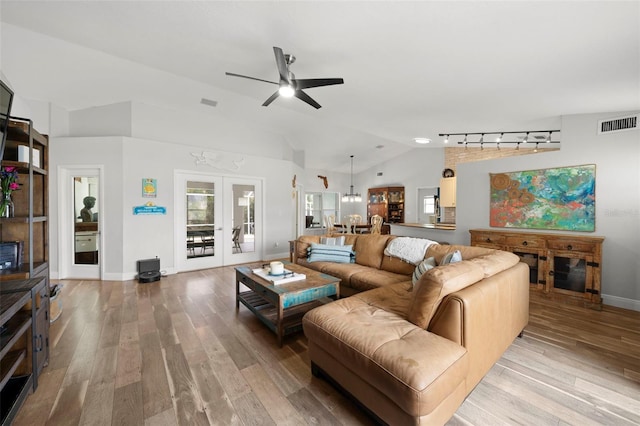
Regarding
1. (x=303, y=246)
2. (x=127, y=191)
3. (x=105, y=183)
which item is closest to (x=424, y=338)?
(x=303, y=246)

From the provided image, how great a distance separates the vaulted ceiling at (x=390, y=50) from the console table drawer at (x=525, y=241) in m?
1.73

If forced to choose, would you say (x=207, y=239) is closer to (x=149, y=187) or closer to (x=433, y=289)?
(x=149, y=187)

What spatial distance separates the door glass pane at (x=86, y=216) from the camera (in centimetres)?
463

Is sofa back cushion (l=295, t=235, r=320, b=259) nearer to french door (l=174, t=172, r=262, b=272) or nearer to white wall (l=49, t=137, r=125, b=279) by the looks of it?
french door (l=174, t=172, r=262, b=272)

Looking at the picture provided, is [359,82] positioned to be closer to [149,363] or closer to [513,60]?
[513,60]

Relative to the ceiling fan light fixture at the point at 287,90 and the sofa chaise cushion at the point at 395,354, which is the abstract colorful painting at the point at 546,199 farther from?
the ceiling fan light fixture at the point at 287,90

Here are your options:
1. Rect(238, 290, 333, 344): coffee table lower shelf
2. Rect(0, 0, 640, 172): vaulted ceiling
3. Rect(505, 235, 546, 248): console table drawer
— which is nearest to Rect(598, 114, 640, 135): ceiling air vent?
Rect(0, 0, 640, 172): vaulted ceiling

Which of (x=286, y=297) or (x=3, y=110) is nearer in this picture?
(x=3, y=110)

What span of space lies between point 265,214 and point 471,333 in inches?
201

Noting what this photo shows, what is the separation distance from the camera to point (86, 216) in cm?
463

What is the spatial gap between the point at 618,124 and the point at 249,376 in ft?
16.5

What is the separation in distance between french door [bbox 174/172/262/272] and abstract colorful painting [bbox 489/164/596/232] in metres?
4.71

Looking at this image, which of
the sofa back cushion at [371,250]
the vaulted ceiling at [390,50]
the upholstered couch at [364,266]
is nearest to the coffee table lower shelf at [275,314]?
the upholstered couch at [364,266]

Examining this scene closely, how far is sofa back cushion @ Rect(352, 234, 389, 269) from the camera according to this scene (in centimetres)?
365
